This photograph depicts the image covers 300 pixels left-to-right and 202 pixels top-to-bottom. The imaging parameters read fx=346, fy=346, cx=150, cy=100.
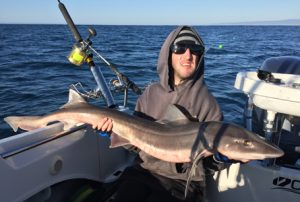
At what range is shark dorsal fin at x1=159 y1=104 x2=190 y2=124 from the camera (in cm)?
343

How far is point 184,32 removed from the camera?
3887 millimetres

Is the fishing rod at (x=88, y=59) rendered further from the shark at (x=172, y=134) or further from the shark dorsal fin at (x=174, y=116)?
the shark dorsal fin at (x=174, y=116)

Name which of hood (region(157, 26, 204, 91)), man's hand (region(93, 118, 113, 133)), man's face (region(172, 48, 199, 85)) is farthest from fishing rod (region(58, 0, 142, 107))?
man's face (region(172, 48, 199, 85))

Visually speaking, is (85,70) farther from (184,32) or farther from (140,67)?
(184,32)

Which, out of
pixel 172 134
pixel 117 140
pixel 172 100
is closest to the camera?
pixel 172 134

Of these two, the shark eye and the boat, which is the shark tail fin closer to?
the boat

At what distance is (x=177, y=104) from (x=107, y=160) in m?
1.42

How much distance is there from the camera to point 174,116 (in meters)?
3.48

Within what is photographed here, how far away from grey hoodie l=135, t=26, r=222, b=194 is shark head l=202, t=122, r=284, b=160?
476 mm

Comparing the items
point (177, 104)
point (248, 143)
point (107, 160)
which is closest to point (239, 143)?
point (248, 143)

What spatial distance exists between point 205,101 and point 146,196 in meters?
1.17

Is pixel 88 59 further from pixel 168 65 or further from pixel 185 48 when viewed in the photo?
pixel 185 48

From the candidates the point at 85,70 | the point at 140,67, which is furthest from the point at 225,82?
the point at 85,70

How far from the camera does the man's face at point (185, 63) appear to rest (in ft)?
12.3
